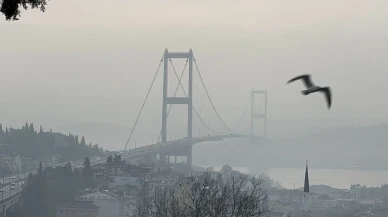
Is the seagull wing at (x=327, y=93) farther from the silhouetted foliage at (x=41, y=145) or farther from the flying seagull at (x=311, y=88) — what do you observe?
the silhouetted foliage at (x=41, y=145)

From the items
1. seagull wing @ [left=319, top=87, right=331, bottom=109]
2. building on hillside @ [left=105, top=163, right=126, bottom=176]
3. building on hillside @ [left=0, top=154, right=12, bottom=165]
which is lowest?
seagull wing @ [left=319, top=87, right=331, bottom=109]

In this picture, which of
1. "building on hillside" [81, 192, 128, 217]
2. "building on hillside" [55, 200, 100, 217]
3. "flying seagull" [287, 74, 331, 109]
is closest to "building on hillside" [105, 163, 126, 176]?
"building on hillside" [81, 192, 128, 217]

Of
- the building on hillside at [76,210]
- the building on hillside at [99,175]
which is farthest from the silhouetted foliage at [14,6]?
the building on hillside at [99,175]

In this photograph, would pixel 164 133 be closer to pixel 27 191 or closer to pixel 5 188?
pixel 5 188

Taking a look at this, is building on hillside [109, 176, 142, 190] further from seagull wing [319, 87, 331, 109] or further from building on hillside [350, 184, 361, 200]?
seagull wing [319, 87, 331, 109]

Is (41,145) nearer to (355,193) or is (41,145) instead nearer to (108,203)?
(355,193)

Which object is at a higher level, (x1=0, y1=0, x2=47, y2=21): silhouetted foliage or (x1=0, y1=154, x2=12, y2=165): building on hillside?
(x1=0, y1=154, x2=12, y2=165): building on hillside

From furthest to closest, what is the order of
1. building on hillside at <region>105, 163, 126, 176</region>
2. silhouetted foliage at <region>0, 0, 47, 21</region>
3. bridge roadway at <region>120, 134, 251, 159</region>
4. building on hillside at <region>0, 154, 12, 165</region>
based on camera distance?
building on hillside at <region>0, 154, 12, 165</region>
bridge roadway at <region>120, 134, 251, 159</region>
building on hillside at <region>105, 163, 126, 176</region>
silhouetted foliage at <region>0, 0, 47, 21</region>
